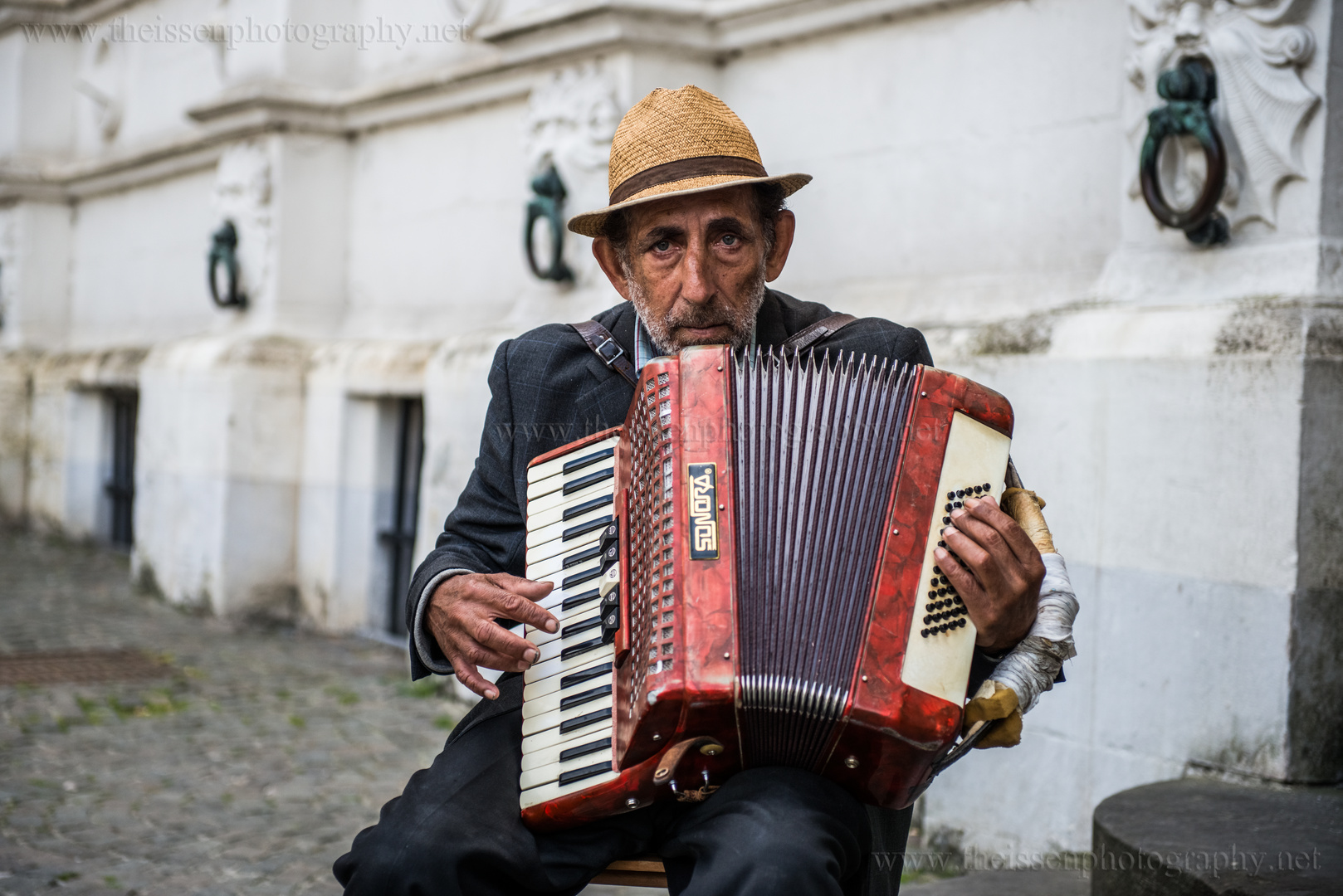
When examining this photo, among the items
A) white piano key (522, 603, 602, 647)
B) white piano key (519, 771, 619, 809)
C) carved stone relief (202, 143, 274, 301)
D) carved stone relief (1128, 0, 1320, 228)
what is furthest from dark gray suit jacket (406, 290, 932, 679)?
carved stone relief (202, 143, 274, 301)

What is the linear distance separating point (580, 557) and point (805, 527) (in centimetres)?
39

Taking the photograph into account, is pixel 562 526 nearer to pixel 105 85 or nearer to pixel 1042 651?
pixel 1042 651

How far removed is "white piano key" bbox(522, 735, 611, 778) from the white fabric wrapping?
0.60m

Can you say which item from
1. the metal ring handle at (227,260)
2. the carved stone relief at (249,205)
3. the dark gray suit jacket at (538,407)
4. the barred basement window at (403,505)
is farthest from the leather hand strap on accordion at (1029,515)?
the metal ring handle at (227,260)

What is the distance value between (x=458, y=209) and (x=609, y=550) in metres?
4.53

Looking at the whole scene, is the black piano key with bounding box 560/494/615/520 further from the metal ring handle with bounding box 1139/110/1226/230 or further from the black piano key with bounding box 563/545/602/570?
the metal ring handle with bounding box 1139/110/1226/230

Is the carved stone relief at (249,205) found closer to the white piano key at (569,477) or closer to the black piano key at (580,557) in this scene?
the white piano key at (569,477)

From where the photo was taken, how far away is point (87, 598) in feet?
25.3

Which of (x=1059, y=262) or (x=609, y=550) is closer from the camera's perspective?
(x=609, y=550)

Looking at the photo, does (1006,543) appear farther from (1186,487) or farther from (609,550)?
(1186,487)

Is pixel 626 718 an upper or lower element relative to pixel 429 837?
upper

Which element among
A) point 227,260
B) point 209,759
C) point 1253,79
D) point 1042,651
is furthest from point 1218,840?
point 227,260

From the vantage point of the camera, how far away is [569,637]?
2178 mm

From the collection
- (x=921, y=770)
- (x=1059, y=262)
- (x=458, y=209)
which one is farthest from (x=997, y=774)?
(x=458, y=209)
